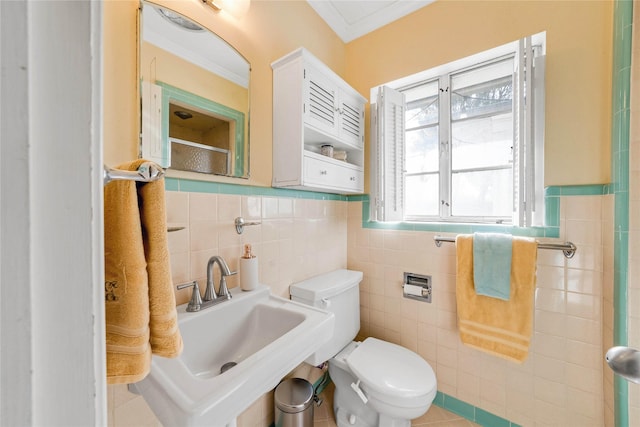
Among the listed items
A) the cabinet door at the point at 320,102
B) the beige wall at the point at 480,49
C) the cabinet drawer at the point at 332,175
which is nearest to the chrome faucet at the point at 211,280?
the beige wall at the point at 480,49

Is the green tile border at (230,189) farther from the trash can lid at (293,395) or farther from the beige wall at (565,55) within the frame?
the beige wall at (565,55)

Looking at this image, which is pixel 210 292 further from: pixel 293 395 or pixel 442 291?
pixel 442 291

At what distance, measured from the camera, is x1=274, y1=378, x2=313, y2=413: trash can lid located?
3.77 ft

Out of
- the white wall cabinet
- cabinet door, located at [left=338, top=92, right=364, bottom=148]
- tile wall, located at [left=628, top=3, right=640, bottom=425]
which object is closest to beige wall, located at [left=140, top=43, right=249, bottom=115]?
the white wall cabinet

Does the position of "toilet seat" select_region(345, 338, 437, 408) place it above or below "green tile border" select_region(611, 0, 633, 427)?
below

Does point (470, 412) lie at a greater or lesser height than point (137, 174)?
lesser

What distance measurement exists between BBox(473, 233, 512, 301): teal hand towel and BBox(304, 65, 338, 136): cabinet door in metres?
0.96

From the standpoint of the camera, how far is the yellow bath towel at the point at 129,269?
387 millimetres

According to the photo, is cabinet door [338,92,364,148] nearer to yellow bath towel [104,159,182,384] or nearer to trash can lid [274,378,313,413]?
yellow bath towel [104,159,182,384]

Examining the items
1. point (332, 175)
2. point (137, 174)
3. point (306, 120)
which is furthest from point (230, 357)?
point (306, 120)

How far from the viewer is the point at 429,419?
1404mm

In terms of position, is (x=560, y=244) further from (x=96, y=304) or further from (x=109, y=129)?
(x=109, y=129)

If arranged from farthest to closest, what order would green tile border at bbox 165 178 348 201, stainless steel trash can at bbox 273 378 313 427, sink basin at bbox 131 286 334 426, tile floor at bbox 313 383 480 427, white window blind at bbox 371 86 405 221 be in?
white window blind at bbox 371 86 405 221, tile floor at bbox 313 383 480 427, stainless steel trash can at bbox 273 378 313 427, green tile border at bbox 165 178 348 201, sink basin at bbox 131 286 334 426

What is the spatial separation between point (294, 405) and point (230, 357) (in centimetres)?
47
